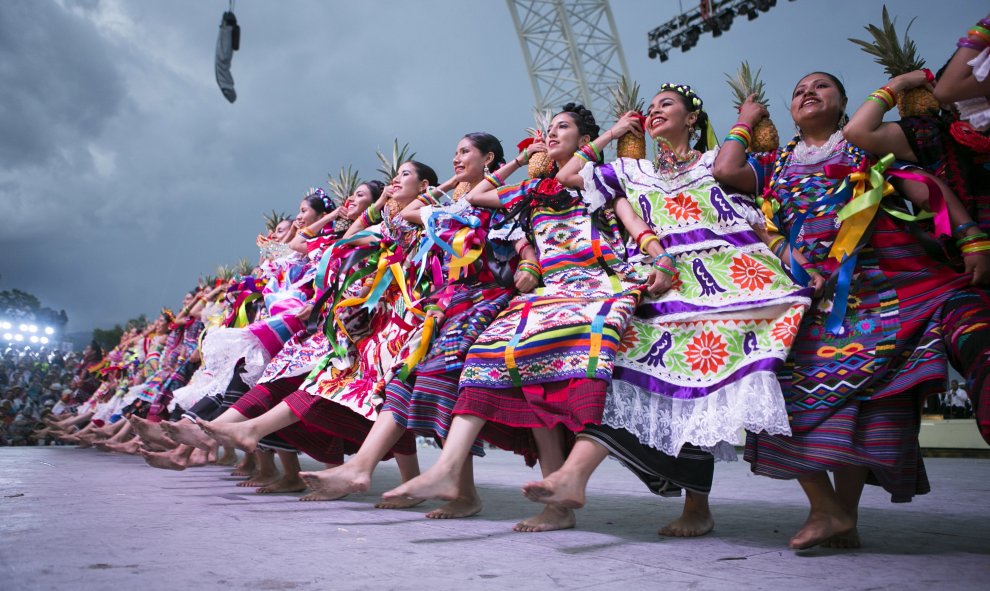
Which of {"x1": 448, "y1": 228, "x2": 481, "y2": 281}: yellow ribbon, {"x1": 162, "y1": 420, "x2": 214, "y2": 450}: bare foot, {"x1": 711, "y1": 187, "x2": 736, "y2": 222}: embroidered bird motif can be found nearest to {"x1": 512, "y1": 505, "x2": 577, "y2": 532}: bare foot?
{"x1": 448, "y1": 228, "x2": 481, "y2": 281}: yellow ribbon

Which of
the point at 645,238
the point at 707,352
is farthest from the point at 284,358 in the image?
the point at 707,352

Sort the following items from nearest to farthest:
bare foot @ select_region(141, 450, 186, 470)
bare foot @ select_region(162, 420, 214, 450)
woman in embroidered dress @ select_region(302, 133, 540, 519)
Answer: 1. woman in embroidered dress @ select_region(302, 133, 540, 519)
2. bare foot @ select_region(162, 420, 214, 450)
3. bare foot @ select_region(141, 450, 186, 470)

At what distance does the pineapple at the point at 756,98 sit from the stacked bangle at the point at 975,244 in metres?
0.88

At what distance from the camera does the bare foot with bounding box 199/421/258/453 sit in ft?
10.6

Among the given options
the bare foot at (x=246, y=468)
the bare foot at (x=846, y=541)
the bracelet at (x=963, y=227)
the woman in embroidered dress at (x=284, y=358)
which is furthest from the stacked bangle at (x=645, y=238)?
the bare foot at (x=246, y=468)

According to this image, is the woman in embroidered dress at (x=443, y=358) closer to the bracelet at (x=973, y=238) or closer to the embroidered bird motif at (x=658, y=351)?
the embroidered bird motif at (x=658, y=351)

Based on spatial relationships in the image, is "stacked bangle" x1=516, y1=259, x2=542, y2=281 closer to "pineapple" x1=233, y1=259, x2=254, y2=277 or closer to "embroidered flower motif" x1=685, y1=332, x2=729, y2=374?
"embroidered flower motif" x1=685, y1=332, x2=729, y2=374

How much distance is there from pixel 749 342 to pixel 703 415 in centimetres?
29

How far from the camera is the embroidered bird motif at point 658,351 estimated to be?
8.14ft

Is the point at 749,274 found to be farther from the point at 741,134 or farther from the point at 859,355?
the point at 741,134

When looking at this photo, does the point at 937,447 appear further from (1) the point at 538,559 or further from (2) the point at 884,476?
(1) the point at 538,559

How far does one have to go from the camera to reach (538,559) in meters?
1.98

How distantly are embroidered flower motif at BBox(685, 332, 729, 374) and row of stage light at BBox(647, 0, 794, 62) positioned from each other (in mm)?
13104

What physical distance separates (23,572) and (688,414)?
1.87m
